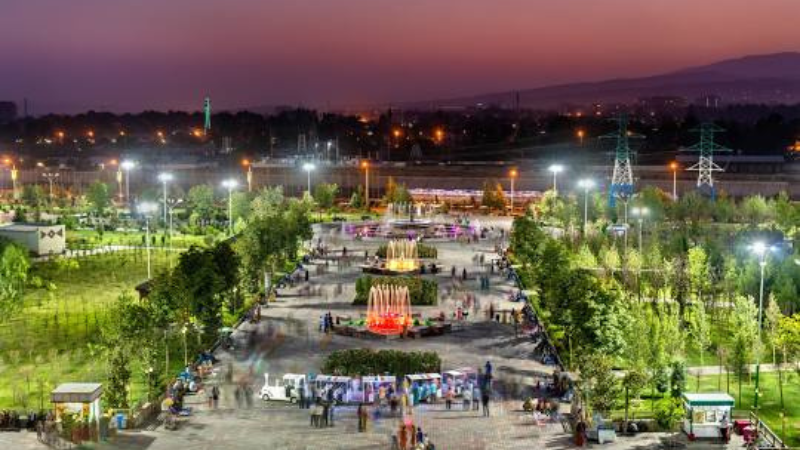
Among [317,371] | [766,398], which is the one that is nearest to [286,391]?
[317,371]

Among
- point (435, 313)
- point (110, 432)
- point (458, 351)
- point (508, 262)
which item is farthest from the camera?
point (508, 262)

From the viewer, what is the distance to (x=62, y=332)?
34.1 m

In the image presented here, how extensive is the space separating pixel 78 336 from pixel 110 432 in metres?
11.5

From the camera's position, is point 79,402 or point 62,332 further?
point 62,332

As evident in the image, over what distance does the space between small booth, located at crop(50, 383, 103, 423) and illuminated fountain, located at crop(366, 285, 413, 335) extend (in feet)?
40.1

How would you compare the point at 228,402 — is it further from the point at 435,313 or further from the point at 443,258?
the point at 443,258

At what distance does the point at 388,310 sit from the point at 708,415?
16.4 metres

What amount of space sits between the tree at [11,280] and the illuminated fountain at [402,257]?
52.1ft

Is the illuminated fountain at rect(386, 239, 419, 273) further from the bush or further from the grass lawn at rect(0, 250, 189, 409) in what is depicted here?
the bush

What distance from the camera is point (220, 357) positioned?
99.0 ft

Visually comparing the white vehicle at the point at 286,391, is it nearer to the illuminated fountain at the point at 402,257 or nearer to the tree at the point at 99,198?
the illuminated fountain at the point at 402,257

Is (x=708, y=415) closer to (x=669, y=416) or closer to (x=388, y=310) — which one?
(x=669, y=416)

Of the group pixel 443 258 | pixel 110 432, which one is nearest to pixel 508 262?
pixel 443 258

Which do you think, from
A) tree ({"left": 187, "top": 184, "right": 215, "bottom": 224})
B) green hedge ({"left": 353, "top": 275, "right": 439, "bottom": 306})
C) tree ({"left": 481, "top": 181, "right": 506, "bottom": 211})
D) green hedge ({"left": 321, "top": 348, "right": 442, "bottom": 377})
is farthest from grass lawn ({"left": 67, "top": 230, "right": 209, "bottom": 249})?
green hedge ({"left": 321, "top": 348, "right": 442, "bottom": 377})
